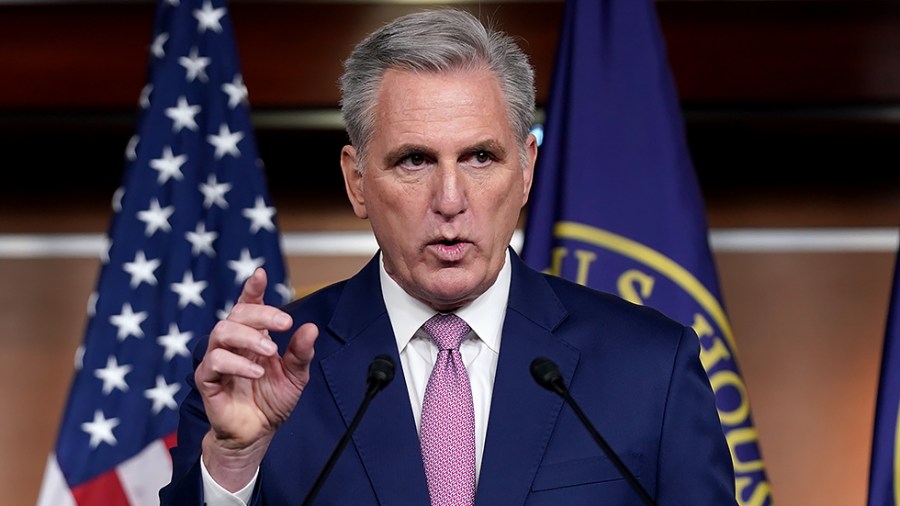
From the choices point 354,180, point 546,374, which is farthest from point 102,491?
point 546,374

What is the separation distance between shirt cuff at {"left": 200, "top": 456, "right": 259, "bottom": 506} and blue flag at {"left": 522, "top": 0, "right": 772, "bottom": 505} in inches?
52.3

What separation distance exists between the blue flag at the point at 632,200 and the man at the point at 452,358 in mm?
897

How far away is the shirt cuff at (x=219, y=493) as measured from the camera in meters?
1.46

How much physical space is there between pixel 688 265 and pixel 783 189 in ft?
2.61

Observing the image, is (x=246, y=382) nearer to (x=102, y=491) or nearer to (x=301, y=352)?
(x=301, y=352)

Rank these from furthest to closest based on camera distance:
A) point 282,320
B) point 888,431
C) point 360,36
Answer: point 360,36, point 888,431, point 282,320

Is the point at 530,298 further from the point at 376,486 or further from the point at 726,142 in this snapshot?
the point at 726,142

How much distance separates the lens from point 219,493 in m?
1.46

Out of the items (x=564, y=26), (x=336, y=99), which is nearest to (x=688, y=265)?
(x=564, y=26)

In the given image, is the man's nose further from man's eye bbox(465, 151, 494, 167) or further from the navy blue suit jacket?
the navy blue suit jacket

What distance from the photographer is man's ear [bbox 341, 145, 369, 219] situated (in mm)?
1778

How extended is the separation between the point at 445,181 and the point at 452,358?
0.81 feet

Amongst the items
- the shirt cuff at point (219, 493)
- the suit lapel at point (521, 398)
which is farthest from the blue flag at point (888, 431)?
the shirt cuff at point (219, 493)

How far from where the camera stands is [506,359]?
164 centimetres
